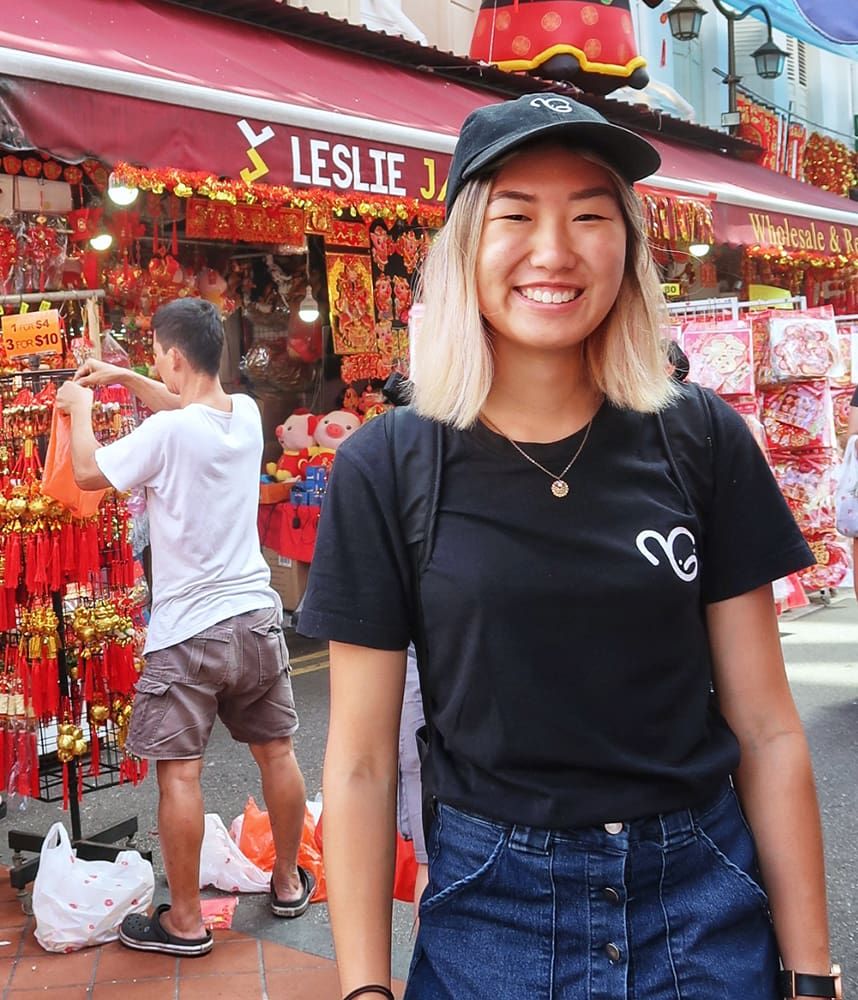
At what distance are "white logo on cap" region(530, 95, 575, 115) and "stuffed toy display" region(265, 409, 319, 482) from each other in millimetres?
6693

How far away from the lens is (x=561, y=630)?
1.50 metres

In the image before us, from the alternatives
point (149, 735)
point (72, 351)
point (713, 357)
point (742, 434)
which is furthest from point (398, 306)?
point (742, 434)

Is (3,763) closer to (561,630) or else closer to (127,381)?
(127,381)

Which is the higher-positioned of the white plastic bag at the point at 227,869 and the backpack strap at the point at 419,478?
the backpack strap at the point at 419,478

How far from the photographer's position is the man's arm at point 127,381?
381 cm

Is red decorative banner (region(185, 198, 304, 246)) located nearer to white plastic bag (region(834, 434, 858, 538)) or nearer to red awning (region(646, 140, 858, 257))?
red awning (region(646, 140, 858, 257))

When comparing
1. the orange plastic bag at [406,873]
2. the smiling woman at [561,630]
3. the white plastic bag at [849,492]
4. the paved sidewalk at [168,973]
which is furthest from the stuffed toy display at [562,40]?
the smiling woman at [561,630]

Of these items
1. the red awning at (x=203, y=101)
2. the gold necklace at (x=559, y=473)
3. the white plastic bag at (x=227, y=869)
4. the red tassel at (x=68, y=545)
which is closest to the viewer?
the gold necklace at (x=559, y=473)

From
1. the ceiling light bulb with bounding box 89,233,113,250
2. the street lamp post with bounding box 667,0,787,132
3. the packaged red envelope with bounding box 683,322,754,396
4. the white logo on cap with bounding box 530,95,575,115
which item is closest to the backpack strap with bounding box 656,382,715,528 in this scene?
the white logo on cap with bounding box 530,95,575,115

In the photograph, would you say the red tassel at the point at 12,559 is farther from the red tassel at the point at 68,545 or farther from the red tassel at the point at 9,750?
the red tassel at the point at 9,750

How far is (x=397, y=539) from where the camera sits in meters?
1.59

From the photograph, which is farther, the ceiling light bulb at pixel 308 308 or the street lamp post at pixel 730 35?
the street lamp post at pixel 730 35

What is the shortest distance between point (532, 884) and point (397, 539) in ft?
1.55

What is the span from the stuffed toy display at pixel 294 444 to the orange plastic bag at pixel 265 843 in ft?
13.2
